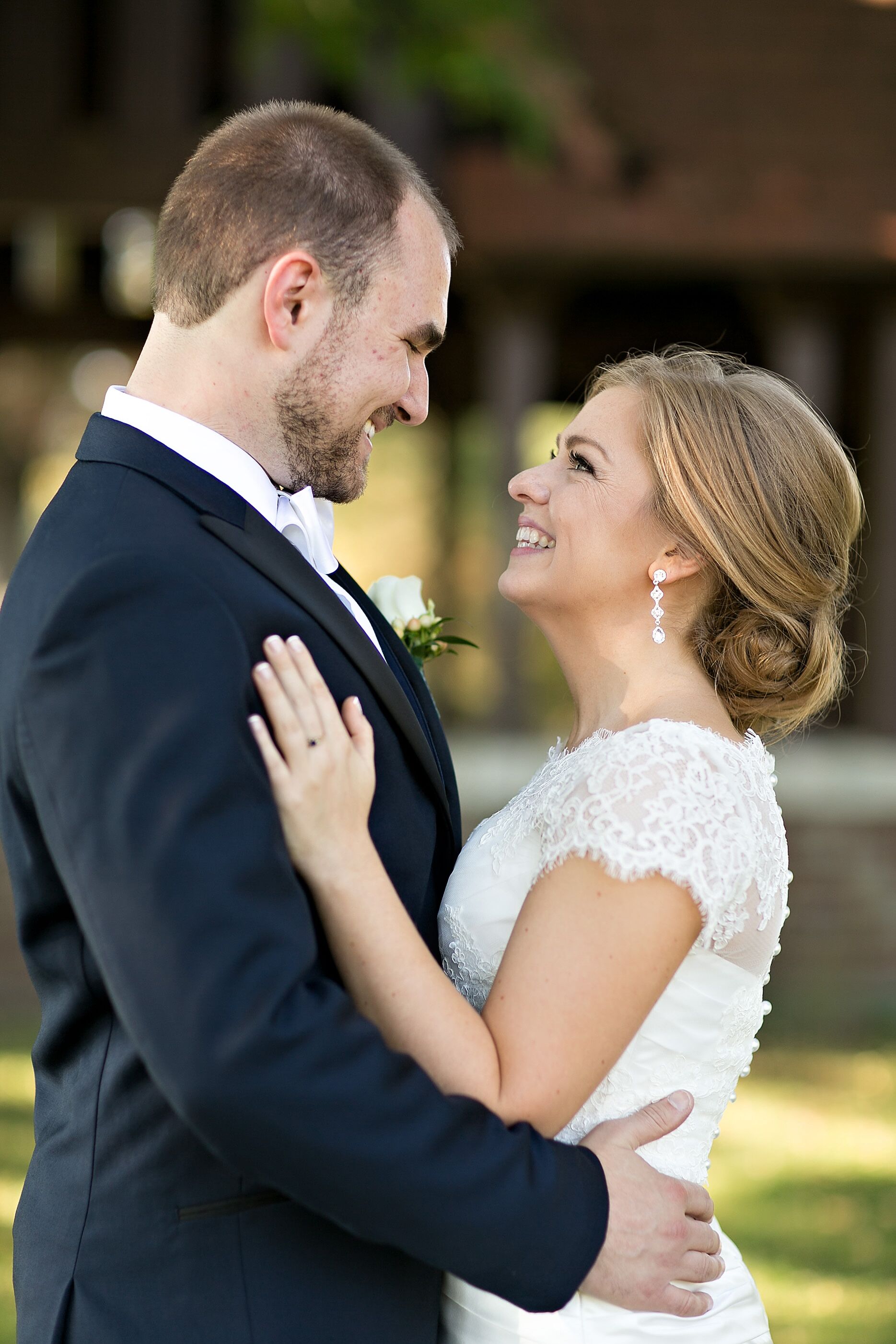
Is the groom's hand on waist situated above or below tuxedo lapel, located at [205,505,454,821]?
below

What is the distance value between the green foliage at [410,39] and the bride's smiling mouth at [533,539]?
13.1ft

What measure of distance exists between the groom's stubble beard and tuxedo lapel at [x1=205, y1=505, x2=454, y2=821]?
20cm

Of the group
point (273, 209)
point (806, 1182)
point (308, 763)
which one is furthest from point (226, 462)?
point (806, 1182)

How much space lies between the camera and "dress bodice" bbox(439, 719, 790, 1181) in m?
2.18

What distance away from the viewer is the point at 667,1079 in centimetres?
238

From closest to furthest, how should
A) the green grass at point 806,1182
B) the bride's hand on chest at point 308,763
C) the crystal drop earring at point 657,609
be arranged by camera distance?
1. the bride's hand on chest at point 308,763
2. the crystal drop earring at point 657,609
3. the green grass at point 806,1182

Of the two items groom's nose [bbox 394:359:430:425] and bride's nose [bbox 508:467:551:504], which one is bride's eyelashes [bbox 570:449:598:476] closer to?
bride's nose [bbox 508:467:551:504]

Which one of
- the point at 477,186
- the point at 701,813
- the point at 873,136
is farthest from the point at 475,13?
the point at 701,813

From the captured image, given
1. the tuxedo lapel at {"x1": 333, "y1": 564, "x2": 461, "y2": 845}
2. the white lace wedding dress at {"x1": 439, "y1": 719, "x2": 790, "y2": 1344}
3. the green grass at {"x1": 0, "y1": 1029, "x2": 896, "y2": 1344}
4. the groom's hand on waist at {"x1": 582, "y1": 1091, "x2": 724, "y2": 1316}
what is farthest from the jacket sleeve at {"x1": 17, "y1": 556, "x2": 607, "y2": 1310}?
the green grass at {"x1": 0, "y1": 1029, "x2": 896, "y2": 1344}

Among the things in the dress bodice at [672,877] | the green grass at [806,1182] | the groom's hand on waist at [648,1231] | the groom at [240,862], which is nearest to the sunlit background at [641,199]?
the green grass at [806,1182]

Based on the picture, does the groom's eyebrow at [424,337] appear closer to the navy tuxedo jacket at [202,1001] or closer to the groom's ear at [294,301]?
the groom's ear at [294,301]

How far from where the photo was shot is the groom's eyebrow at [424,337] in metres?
2.30

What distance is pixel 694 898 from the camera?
7.11ft

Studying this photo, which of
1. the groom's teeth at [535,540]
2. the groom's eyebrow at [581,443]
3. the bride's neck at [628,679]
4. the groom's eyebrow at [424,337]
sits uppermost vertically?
the groom's eyebrow at [424,337]
